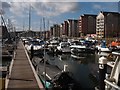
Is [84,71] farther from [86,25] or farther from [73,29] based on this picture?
[73,29]

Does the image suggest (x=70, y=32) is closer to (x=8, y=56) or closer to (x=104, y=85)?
(x=8, y=56)

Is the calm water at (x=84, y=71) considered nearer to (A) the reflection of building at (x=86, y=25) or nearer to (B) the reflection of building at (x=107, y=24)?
(B) the reflection of building at (x=107, y=24)

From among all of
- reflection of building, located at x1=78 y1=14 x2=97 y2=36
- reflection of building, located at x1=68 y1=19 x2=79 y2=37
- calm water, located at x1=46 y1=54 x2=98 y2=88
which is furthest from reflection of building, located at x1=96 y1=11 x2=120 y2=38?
calm water, located at x1=46 y1=54 x2=98 y2=88

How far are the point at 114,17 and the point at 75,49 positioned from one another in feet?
278

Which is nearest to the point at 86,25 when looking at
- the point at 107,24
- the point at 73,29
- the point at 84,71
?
the point at 73,29

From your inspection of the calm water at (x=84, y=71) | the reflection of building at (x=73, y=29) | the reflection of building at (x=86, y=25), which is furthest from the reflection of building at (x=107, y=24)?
the calm water at (x=84, y=71)

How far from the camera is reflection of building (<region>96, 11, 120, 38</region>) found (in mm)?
120988

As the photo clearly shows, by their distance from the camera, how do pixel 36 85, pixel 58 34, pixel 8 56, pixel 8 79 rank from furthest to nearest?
pixel 58 34, pixel 8 56, pixel 8 79, pixel 36 85

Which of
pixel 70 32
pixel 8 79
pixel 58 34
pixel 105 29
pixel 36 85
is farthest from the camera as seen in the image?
pixel 58 34

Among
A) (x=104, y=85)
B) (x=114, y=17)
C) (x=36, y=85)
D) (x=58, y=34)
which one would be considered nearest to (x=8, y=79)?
(x=36, y=85)

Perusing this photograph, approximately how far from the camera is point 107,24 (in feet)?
422

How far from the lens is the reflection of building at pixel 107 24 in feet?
397

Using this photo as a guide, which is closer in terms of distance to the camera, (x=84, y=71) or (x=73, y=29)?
(x=84, y=71)

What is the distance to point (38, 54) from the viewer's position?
5128cm
